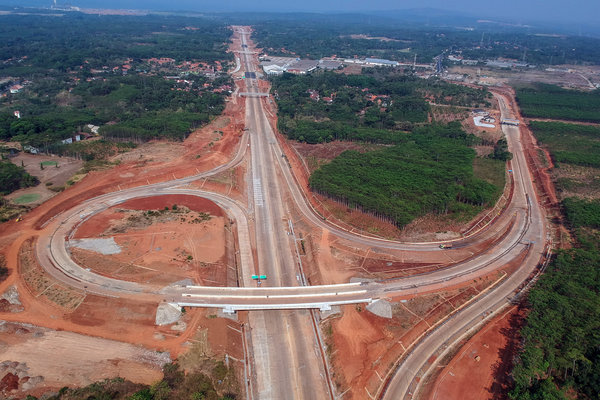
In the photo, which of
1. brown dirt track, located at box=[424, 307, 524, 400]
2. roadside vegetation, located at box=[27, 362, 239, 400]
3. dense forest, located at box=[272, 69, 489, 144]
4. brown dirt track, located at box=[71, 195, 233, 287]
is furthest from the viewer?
dense forest, located at box=[272, 69, 489, 144]

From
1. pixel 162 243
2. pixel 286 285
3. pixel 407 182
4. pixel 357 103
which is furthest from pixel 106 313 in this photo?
pixel 357 103

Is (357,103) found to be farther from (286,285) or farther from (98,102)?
(286,285)

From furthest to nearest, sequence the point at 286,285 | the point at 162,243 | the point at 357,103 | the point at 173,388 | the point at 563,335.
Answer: the point at 357,103 → the point at 162,243 → the point at 286,285 → the point at 563,335 → the point at 173,388

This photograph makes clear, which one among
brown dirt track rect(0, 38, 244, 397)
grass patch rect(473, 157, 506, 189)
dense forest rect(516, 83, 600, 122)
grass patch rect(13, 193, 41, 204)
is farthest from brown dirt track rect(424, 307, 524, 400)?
dense forest rect(516, 83, 600, 122)

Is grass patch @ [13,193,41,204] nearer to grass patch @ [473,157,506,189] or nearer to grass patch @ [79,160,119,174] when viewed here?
grass patch @ [79,160,119,174]

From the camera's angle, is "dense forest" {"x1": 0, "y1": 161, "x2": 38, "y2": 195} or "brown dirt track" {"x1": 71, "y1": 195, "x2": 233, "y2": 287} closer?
"brown dirt track" {"x1": 71, "y1": 195, "x2": 233, "y2": 287}

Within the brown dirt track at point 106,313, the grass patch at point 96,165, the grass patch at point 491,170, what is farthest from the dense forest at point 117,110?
the grass patch at point 491,170
